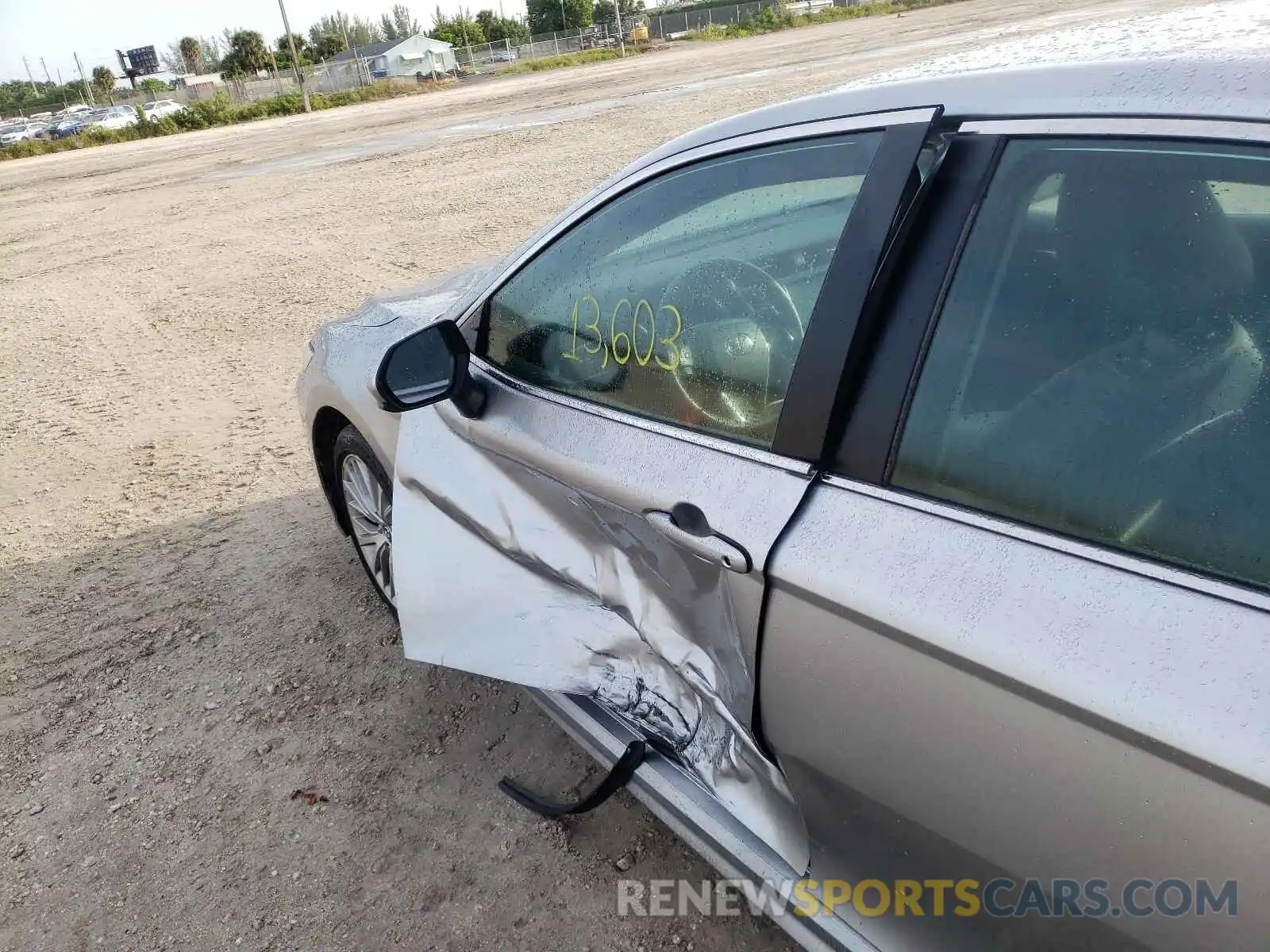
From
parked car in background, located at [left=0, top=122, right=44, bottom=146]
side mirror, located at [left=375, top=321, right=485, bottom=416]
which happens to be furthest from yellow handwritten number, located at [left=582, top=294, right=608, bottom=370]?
parked car in background, located at [left=0, top=122, right=44, bottom=146]

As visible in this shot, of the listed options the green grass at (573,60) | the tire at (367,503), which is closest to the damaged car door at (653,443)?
the tire at (367,503)

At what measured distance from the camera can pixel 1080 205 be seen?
130 cm

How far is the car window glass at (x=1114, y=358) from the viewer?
1.14 meters

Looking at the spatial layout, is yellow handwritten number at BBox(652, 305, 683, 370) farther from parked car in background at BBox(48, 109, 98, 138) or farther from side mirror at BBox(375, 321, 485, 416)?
parked car in background at BBox(48, 109, 98, 138)

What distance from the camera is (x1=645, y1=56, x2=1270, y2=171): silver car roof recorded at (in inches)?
46.0

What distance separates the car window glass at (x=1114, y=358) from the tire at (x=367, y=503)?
204 centimetres

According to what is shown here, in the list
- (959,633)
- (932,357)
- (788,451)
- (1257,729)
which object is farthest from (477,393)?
(1257,729)

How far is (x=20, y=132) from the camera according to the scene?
5141cm

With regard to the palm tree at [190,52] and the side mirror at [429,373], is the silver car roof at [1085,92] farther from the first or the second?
the palm tree at [190,52]

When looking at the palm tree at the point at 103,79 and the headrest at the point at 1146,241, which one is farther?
the palm tree at the point at 103,79

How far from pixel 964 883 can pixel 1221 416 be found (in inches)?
29.3

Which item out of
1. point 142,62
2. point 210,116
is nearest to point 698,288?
point 210,116

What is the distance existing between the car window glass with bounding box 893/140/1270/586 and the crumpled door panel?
0.31 metres

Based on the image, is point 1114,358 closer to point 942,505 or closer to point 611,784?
point 942,505
